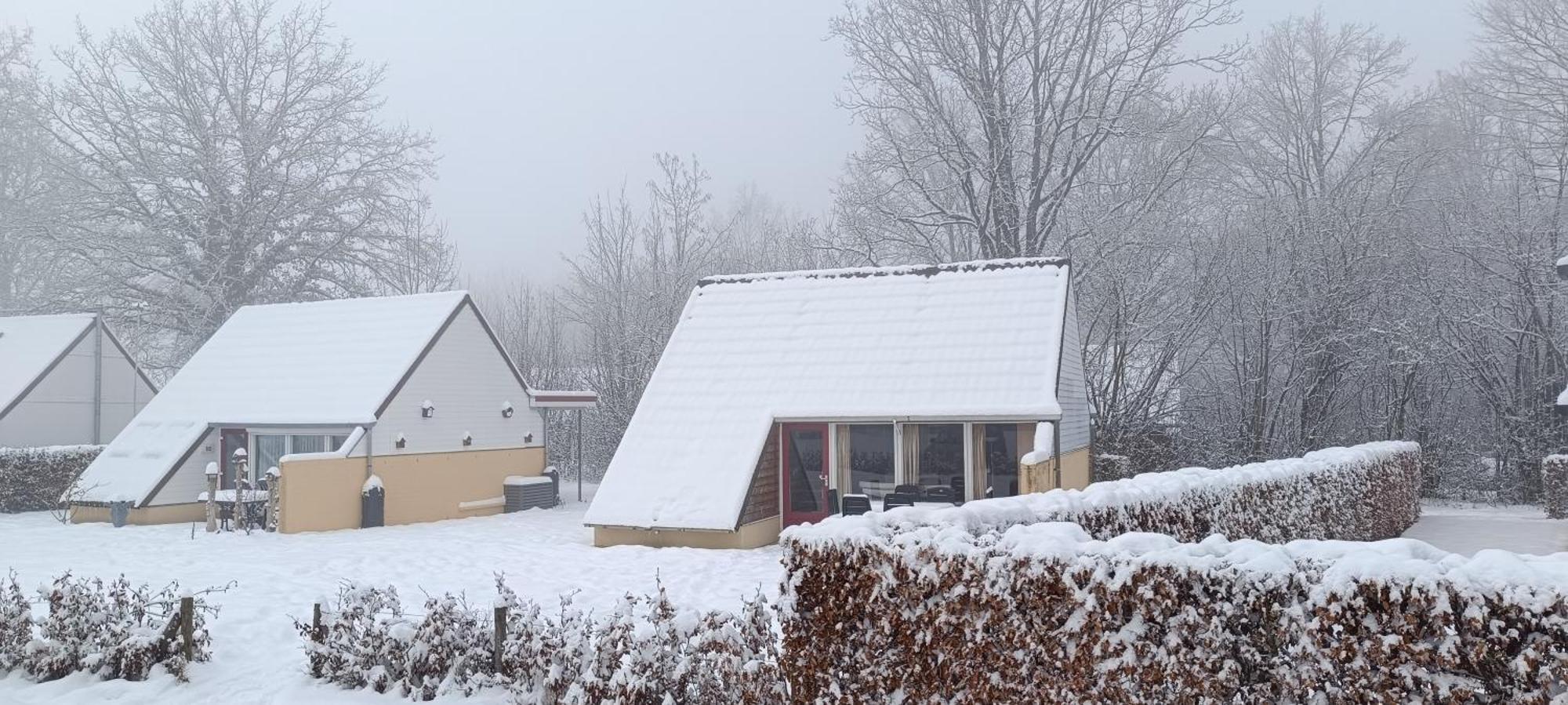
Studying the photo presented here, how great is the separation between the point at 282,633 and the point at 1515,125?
3197 centimetres

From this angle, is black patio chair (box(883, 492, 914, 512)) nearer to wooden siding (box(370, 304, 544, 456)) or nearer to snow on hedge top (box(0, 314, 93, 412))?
wooden siding (box(370, 304, 544, 456))

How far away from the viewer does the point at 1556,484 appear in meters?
20.6

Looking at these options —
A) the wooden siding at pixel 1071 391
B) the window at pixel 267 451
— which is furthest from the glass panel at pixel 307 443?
the wooden siding at pixel 1071 391

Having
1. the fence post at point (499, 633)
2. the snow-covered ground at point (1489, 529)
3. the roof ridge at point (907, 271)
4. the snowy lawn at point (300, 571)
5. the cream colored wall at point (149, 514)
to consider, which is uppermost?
the roof ridge at point (907, 271)

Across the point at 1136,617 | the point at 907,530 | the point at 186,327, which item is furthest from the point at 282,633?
the point at 186,327

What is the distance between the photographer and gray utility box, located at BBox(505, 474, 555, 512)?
2292cm

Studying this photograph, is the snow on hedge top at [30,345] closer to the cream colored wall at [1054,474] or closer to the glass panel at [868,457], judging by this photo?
the glass panel at [868,457]

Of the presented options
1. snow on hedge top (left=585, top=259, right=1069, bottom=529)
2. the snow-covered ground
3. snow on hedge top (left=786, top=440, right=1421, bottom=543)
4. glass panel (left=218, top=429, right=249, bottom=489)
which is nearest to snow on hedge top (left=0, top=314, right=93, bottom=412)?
glass panel (left=218, top=429, right=249, bottom=489)

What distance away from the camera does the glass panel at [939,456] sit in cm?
1692

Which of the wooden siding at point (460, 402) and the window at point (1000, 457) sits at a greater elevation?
the wooden siding at point (460, 402)

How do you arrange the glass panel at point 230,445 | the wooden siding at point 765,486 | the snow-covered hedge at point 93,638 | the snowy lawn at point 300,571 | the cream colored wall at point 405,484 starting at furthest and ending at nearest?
the glass panel at point 230,445 < the cream colored wall at point 405,484 < the wooden siding at point 765,486 < the snow-covered hedge at point 93,638 < the snowy lawn at point 300,571

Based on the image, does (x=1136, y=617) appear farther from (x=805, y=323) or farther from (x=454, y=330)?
(x=454, y=330)

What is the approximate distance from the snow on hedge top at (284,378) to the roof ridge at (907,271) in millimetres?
6410

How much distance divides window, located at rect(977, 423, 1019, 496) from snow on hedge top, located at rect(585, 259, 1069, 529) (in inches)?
22.8
